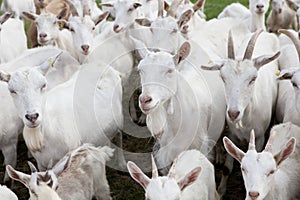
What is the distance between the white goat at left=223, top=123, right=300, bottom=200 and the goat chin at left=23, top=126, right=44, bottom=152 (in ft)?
6.35

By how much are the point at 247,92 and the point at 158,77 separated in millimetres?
894

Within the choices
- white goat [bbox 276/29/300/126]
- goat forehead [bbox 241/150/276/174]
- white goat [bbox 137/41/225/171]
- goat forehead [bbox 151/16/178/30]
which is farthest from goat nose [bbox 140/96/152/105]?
goat forehead [bbox 151/16/178/30]

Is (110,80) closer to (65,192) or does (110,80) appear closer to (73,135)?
(73,135)

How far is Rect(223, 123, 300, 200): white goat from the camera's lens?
4.60 meters

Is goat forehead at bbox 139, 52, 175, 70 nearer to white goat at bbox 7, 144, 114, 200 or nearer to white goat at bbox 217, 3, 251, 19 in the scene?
white goat at bbox 7, 144, 114, 200

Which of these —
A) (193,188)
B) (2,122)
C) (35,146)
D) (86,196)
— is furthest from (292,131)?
(2,122)

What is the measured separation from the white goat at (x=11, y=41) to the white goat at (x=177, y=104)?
2.94 m

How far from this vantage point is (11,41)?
350 inches

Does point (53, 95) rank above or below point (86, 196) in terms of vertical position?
above

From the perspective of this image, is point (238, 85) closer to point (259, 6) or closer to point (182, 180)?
point (182, 180)

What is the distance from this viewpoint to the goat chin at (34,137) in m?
5.73

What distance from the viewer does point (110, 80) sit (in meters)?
6.81

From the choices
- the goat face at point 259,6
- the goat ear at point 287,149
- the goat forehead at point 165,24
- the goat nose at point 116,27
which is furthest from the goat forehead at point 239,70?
the goat face at point 259,6

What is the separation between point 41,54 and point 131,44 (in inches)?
58.0
